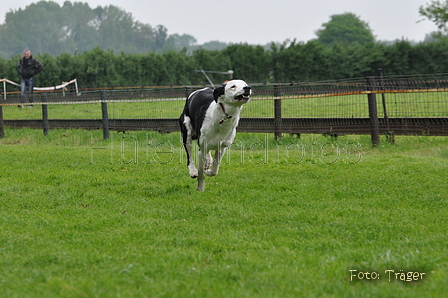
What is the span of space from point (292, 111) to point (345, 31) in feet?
298

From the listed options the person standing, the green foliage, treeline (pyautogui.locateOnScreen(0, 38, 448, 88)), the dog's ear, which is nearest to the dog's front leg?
the dog's ear

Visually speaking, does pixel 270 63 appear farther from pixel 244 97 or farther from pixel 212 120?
pixel 244 97

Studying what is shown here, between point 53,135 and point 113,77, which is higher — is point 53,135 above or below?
below

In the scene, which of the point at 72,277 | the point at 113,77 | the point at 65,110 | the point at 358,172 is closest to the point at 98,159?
the point at 358,172

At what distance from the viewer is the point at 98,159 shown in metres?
12.1

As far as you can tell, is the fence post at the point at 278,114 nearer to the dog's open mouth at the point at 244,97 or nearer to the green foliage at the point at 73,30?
the dog's open mouth at the point at 244,97

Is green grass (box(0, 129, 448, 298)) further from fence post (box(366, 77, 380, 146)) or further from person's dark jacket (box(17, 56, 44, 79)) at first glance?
person's dark jacket (box(17, 56, 44, 79))

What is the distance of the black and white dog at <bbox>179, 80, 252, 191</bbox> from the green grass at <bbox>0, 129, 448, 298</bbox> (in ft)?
1.46

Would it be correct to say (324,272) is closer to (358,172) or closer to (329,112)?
(358,172)

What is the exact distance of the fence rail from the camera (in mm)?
13117

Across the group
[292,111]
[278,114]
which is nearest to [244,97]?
[278,114]

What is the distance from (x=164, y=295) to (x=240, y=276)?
0.68m

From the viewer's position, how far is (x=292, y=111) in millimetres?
17141

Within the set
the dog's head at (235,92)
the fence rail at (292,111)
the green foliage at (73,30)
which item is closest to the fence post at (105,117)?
the fence rail at (292,111)
